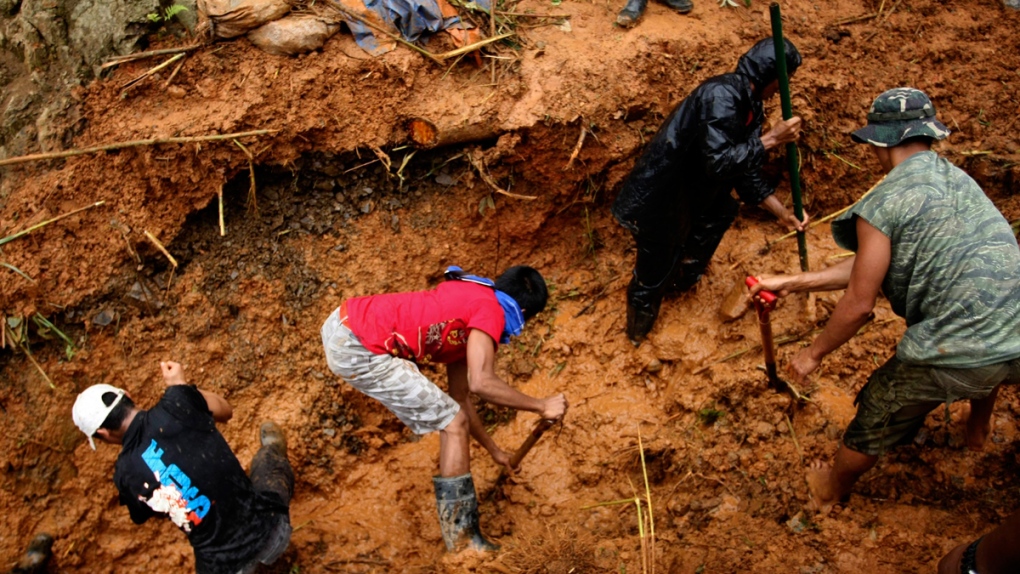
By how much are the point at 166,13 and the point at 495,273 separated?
2.49 metres

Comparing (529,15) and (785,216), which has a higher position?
(529,15)

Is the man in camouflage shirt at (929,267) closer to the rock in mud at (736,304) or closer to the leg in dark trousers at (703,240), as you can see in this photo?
the leg in dark trousers at (703,240)

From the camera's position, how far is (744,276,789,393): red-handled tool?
10.7 feet

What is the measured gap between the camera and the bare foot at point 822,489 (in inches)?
145

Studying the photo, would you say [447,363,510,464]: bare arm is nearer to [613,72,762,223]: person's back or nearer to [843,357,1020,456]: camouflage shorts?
[613,72,762,223]: person's back

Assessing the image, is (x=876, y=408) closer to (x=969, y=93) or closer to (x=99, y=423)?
(x=969, y=93)

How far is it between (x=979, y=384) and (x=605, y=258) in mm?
2481

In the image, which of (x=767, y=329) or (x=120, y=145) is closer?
(x=767, y=329)

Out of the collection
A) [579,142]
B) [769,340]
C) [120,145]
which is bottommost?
[769,340]

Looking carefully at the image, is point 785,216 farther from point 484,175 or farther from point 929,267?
point 484,175

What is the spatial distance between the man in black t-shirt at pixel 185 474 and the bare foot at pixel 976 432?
3.39m

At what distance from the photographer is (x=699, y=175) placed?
393 cm

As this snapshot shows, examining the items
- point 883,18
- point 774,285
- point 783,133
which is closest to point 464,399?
point 774,285

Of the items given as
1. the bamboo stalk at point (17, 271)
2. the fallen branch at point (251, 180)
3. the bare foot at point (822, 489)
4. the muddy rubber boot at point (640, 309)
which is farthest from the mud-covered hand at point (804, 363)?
the bamboo stalk at point (17, 271)
